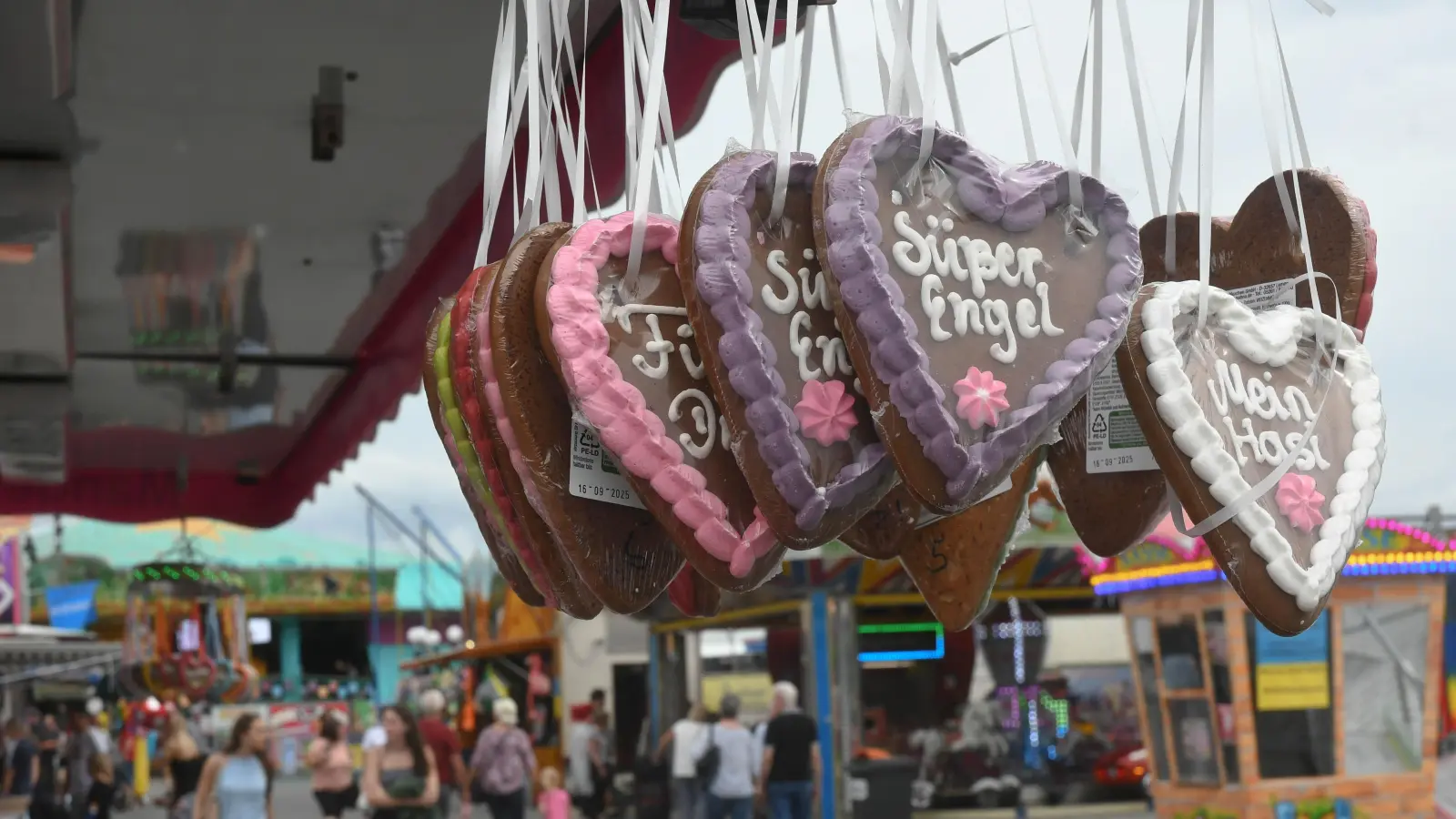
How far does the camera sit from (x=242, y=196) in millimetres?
4082

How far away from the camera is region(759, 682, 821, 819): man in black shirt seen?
10.1 metres

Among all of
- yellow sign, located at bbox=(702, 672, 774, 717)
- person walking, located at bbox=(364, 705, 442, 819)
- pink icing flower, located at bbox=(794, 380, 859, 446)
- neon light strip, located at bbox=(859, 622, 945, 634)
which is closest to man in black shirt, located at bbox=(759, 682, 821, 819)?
person walking, located at bbox=(364, 705, 442, 819)

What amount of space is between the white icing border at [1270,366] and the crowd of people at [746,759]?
8.79 m

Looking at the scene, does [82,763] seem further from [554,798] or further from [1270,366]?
[1270,366]

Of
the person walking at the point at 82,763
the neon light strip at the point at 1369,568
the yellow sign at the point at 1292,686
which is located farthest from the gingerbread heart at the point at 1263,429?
the person walking at the point at 82,763

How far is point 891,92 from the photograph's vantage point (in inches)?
55.2

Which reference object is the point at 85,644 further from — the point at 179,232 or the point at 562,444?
the point at 562,444

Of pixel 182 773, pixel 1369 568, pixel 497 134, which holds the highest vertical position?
pixel 497 134

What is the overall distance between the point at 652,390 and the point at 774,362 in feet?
0.44

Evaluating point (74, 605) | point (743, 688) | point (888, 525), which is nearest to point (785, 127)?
point (888, 525)

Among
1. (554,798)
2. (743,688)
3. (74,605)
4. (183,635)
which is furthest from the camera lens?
(74,605)

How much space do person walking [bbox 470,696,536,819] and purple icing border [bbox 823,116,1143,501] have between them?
8474 mm

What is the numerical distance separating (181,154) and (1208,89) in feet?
9.46

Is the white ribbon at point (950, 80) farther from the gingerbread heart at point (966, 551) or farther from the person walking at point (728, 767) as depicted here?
the person walking at point (728, 767)
